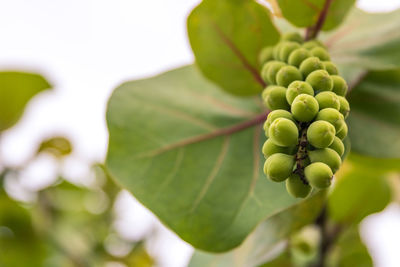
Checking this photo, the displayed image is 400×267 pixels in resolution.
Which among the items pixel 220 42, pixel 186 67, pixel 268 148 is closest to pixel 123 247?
pixel 186 67

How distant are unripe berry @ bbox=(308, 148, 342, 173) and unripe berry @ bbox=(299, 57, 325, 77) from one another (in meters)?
0.14

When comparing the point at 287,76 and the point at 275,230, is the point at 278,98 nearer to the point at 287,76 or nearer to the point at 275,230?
the point at 287,76

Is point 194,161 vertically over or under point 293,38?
under

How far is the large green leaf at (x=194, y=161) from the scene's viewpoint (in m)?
0.85

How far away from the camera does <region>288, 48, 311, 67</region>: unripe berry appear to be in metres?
0.68

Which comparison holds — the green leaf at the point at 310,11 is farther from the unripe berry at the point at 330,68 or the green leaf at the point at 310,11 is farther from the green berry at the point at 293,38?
the unripe berry at the point at 330,68

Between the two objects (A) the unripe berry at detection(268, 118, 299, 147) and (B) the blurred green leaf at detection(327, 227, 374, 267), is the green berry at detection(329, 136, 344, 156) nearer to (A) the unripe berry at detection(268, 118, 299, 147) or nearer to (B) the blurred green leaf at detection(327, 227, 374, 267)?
(A) the unripe berry at detection(268, 118, 299, 147)

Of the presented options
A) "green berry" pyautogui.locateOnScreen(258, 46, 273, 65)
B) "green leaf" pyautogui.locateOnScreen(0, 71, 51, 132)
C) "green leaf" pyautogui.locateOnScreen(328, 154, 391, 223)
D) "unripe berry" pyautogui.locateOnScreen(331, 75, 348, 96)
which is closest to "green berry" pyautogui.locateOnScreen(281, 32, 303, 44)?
"green berry" pyautogui.locateOnScreen(258, 46, 273, 65)

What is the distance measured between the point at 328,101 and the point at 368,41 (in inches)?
14.1

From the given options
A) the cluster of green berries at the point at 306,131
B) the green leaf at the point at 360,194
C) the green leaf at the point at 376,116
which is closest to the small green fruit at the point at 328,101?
the cluster of green berries at the point at 306,131

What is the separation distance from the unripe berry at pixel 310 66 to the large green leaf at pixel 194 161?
245 millimetres

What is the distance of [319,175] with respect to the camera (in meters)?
0.51

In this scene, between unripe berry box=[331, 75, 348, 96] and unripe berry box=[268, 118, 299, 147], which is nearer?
unripe berry box=[268, 118, 299, 147]

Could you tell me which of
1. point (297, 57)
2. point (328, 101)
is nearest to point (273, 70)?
point (297, 57)
